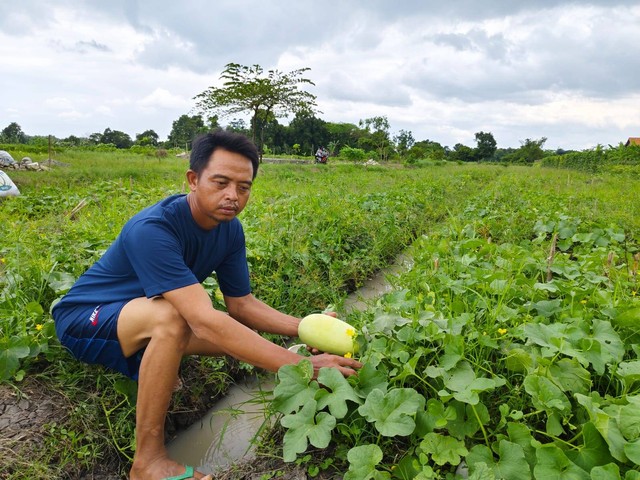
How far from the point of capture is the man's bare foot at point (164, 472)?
2.13m

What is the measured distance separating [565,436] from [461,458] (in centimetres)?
44

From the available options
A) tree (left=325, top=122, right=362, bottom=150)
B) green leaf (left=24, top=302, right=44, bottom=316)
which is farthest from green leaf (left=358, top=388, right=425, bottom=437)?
tree (left=325, top=122, right=362, bottom=150)

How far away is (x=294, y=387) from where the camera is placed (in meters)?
2.02

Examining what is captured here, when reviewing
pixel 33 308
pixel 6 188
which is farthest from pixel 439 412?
pixel 6 188

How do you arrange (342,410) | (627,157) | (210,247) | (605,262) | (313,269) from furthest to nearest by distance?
1. (627,157)
2. (313,269)
3. (605,262)
4. (210,247)
5. (342,410)

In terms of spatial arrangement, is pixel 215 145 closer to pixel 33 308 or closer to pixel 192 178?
pixel 192 178

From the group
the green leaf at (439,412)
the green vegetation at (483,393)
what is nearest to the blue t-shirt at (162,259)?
the green vegetation at (483,393)

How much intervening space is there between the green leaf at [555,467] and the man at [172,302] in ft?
2.84

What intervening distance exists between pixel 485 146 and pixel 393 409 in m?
68.3

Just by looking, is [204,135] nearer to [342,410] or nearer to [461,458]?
[342,410]

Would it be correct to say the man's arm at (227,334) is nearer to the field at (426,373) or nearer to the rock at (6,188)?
the field at (426,373)

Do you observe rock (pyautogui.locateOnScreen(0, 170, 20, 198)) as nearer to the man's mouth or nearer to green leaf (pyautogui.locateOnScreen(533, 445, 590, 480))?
the man's mouth

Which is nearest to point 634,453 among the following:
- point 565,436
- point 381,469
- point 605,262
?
point 565,436

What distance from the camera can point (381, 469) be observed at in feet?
6.38
